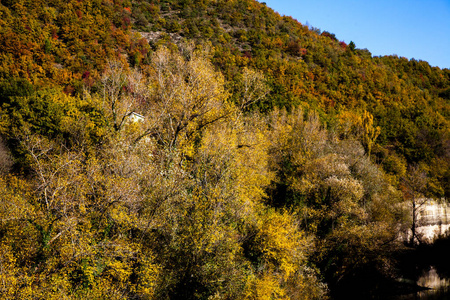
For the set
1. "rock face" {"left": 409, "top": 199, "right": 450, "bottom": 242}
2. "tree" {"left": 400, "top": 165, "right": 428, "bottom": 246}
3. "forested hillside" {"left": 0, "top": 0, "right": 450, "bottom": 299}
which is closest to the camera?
"forested hillside" {"left": 0, "top": 0, "right": 450, "bottom": 299}

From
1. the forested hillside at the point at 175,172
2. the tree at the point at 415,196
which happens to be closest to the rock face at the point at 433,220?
the tree at the point at 415,196

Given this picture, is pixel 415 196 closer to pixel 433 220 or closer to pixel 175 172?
pixel 433 220

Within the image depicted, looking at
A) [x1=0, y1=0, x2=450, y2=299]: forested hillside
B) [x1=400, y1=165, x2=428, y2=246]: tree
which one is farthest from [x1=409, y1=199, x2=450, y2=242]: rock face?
[x1=0, y1=0, x2=450, y2=299]: forested hillside

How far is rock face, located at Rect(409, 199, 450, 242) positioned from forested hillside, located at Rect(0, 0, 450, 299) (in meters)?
2.10

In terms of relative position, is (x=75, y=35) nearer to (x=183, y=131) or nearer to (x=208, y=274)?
(x=183, y=131)

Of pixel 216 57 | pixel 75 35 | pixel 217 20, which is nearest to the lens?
pixel 75 35

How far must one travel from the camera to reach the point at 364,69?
251 feet

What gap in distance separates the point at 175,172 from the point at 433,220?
36.3 meters

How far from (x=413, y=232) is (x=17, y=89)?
44857 mm

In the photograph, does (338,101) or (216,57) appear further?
(338,101)

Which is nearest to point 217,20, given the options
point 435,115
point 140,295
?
point 435,115

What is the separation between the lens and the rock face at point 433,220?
37872mm

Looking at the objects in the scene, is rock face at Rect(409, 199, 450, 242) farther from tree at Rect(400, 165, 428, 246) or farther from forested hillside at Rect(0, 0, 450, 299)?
forested hillside at Rect(0, 0, 450, 299)

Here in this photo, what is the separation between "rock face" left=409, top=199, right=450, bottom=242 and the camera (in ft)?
124
